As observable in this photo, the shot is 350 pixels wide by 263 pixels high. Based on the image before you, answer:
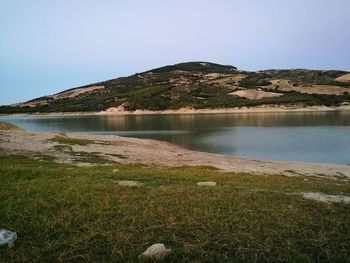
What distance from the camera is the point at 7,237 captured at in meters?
8.34

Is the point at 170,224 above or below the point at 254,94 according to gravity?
below

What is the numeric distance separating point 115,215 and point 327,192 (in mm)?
8946

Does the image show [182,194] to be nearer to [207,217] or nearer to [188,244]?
[207,217]

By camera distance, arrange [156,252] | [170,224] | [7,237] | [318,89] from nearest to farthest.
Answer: [156,252] < [7,237] < [170,224] < [318,89]

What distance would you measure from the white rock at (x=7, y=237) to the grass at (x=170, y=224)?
5.1 inches

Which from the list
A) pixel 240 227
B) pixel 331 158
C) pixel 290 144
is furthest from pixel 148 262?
pixel 290 144

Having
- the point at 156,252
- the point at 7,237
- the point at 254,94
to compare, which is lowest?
the point at 156,252

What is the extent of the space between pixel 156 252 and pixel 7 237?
3.20 m

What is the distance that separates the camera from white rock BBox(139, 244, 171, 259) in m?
7.62

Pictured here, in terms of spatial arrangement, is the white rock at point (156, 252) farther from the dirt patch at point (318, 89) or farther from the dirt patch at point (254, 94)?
the dirt patch at point (318, 89)

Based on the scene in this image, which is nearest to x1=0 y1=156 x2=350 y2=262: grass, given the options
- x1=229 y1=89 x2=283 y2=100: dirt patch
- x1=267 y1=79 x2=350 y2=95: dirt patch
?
x1=229 y1=89 x2=283 y2=100: dirt patch

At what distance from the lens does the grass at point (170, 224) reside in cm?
782

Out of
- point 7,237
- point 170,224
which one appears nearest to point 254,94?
point 170,224

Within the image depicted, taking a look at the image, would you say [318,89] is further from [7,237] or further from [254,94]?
[7,237]
